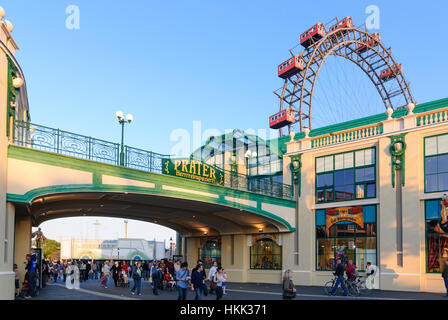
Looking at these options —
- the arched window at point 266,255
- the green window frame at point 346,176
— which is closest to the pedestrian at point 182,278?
the green window frame at point 346,176

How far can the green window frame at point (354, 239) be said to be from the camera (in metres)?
27.2

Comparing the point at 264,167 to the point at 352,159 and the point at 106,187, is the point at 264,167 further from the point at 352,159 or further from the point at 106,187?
the point at 106,187

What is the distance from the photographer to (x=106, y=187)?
68.1ft

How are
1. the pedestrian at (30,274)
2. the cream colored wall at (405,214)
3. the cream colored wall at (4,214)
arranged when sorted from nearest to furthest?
the cream colored wall at (4,214), the pedestrian at (30,274), the cream colored wall at (405,214)

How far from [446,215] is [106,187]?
55.3ft

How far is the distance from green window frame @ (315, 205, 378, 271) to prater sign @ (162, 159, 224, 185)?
788 centimetres

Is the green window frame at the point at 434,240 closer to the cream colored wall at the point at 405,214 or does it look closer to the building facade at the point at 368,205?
the building facade at the point at 368,205

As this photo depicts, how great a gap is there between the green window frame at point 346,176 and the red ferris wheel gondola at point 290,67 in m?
11.1

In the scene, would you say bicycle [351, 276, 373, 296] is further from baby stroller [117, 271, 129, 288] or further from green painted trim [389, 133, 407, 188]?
baby stroller [117, 271, 129, 288]

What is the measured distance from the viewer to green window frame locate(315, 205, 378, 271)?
27250mm

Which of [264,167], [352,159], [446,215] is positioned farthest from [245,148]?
[446,215]

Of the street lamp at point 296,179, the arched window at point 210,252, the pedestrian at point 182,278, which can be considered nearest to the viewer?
the pedestrian at point 182,278

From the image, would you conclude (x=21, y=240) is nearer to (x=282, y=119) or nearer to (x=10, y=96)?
(x=10, y=96)

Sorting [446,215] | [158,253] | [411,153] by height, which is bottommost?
[158,253]
